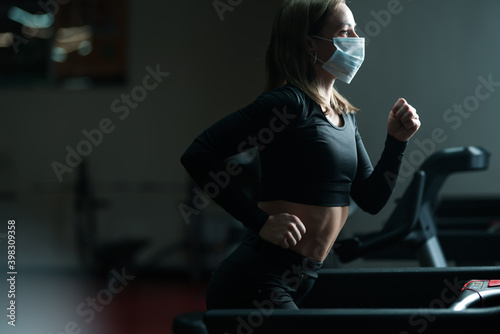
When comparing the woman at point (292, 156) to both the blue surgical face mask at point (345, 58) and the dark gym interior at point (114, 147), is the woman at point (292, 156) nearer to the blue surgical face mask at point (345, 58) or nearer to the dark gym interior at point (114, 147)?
the blue surgical face mask at point (345, 58)

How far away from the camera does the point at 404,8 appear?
2.34 m

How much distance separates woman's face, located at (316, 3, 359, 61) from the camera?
113 cm

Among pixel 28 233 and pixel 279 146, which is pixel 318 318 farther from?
pixel 28 233

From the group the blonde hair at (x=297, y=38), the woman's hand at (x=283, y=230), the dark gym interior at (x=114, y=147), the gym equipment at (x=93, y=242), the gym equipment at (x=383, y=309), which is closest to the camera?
the gym equipment at (x=383, y=309)

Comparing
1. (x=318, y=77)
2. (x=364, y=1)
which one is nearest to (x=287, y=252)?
(x=318, y=77)

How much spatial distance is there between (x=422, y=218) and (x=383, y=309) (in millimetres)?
996

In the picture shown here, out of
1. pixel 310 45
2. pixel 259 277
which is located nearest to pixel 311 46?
pixel 310 45

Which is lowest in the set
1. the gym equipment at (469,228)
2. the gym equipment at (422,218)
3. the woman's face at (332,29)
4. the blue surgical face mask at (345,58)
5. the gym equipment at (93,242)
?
the gym equipment at (93,242)

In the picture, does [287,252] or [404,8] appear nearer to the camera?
[287,252]

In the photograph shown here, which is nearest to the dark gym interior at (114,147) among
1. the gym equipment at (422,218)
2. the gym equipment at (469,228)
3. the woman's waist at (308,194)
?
the gym equipment at (469,228)

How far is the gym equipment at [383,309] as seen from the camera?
89 cm

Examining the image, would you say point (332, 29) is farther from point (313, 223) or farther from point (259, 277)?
point (259, 277)

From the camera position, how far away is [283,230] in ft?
3.31

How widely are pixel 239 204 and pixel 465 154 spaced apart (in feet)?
3.19
